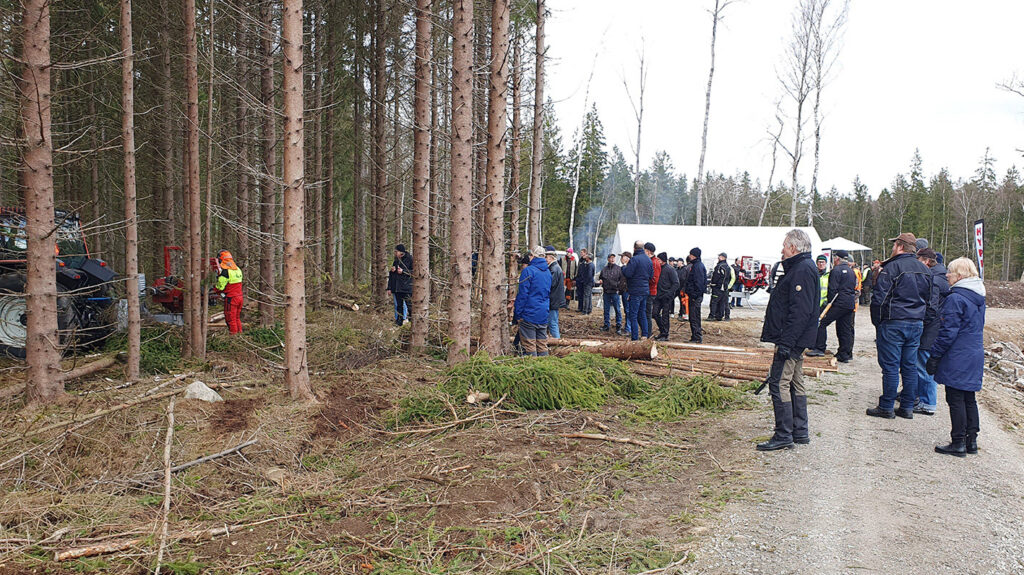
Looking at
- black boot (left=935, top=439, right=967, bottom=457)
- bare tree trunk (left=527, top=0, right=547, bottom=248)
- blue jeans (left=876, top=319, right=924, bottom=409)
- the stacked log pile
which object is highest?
bare tree trunk (left=527, top=0, right=547, bottom=248)

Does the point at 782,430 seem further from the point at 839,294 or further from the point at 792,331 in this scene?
the point at 839,294

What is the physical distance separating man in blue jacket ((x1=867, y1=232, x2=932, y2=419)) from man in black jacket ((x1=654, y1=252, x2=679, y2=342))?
594 cm

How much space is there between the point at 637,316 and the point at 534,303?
454cm

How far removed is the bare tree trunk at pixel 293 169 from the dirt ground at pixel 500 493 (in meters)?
1.28

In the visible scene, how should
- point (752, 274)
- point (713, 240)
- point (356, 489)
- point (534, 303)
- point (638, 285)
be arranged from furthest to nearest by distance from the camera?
point (713, 240), point (752, 274), point (638, 285), point (534, 303), point (356, 489)

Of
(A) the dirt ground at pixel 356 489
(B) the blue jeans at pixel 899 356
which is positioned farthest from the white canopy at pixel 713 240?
(A) the dirt ground at pixel 356 489

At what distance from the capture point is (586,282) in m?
19.5

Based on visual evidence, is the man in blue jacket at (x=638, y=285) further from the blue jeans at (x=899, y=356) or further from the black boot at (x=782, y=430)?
the black boot at (x=782, y=430)

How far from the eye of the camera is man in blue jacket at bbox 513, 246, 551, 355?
9.53 meters

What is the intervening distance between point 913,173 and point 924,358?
68753 millimetres

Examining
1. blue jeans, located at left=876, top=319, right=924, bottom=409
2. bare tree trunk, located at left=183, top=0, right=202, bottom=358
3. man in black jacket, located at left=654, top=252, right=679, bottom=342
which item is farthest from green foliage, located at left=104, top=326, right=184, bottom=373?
blue jeans, located at left=876, top=319, right=924, bottom=409

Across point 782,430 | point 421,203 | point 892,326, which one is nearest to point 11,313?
point 421,203

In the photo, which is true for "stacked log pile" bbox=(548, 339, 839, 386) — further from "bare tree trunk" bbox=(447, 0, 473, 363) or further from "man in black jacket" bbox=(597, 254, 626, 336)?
"man in black jacket" bbox=(597, 254, 626, 336)

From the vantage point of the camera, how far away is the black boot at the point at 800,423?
20.4 feet
